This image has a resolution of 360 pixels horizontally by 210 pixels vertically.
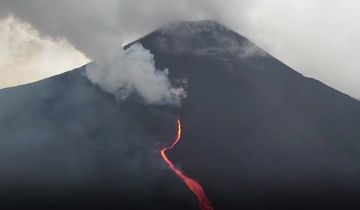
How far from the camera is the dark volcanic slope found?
86500mm

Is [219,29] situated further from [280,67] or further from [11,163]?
[11,163]

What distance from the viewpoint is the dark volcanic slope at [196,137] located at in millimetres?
86500

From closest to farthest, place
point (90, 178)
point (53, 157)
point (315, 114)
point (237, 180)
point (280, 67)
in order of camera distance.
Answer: point (237, 180), point (90, 178), point (53, 157), point (315, 114), point (280, 67)

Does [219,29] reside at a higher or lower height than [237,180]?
higher

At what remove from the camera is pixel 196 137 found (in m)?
99.3

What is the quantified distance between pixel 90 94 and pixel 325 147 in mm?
46429

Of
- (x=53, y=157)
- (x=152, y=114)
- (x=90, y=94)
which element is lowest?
(x=53, y=157)

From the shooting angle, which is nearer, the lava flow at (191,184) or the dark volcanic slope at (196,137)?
the lava flow at (191,184)

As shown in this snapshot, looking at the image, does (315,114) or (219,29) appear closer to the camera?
(315,114)

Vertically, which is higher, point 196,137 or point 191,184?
point 196,137

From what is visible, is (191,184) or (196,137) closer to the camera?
(191,184)

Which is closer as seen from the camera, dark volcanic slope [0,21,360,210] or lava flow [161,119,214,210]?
lava flow [161,119,214,210]

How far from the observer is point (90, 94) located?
118688mm

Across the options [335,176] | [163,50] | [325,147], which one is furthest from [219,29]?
[335,176]
